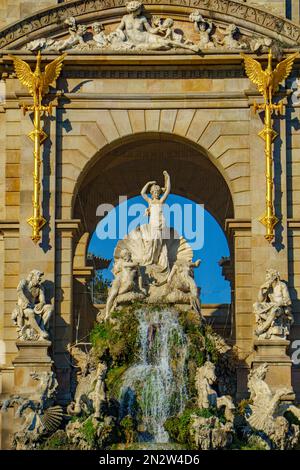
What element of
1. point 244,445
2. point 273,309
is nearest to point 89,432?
point 244,445

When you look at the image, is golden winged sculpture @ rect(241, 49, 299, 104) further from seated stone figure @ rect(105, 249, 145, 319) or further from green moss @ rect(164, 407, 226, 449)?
green moss @ rect(164, 407, 226, 449)

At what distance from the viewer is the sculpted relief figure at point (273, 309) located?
52812 mm

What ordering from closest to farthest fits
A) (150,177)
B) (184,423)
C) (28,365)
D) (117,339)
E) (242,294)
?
(184,423), (117,339), (28,365), (242,294), (150,177)

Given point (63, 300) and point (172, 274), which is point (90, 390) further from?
point (172, 274)

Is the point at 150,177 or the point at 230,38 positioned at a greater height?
the point at 230,38

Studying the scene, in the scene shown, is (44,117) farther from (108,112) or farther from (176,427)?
(176,427)

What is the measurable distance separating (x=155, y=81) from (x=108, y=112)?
1477 mm

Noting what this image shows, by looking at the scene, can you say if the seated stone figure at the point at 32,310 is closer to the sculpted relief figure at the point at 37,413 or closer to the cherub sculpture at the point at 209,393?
the sculpted relief figure at the point at 37,413

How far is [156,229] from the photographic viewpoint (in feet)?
180

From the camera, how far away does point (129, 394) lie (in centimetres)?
5100

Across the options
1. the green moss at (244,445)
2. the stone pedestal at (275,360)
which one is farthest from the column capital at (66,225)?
the green moss at (244,445)

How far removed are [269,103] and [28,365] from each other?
920 centimetres

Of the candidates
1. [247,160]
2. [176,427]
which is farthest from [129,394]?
[247,160]
